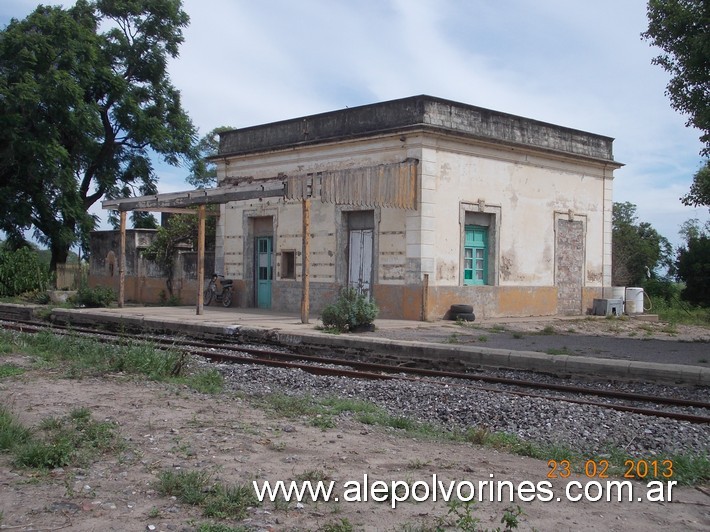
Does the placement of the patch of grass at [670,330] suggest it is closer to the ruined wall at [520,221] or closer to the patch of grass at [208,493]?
the ruined wall at [520,221]

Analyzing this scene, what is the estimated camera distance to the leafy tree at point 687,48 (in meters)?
14.2

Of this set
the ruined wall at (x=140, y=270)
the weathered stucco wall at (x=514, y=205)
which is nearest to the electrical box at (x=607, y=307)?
the weathered stucco wall at (x=514, y=205)

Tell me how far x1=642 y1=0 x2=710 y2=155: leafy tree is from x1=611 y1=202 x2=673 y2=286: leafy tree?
52.2 feet

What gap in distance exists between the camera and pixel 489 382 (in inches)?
416

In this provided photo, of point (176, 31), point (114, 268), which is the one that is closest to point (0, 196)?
point (114, 268)

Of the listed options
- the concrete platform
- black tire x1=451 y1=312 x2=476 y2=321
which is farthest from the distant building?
the concrete platform

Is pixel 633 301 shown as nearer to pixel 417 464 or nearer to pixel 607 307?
pixel 607 307

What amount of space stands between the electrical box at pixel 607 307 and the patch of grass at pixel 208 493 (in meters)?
19.5

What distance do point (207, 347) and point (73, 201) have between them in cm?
1881

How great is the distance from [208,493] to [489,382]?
647 cm

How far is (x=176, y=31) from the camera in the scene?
34.8 meters

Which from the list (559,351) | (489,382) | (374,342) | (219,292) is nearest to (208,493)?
(489,382)

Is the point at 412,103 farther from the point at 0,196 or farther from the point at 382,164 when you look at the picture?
the point at 0,196

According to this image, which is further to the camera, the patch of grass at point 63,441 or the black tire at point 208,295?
the black tire at point 208,295
